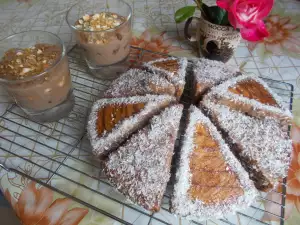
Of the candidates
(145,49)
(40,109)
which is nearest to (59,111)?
(40,109)

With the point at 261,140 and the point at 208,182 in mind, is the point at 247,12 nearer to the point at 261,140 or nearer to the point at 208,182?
the point at 261,140

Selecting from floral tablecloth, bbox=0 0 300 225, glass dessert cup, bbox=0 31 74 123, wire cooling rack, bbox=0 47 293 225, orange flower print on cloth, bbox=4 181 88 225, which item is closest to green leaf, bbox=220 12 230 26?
floral tablecloth, bbox=0 0 300 225

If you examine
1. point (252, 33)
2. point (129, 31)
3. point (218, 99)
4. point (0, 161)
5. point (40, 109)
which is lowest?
point (0, 161)

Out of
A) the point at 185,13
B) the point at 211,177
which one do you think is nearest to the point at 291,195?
the point at 211,177

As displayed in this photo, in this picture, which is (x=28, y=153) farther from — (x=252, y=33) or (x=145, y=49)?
(x=252, y=33)

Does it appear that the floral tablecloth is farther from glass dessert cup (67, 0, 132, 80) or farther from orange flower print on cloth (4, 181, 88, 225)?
glass dessert cup (67, 0, 132, 80)

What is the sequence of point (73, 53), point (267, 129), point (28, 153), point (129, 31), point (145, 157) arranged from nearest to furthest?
point (145, 157), point (267, 129), point (28, 153), point (129, 31), point (73, 53)

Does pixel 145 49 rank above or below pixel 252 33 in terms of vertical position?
below
